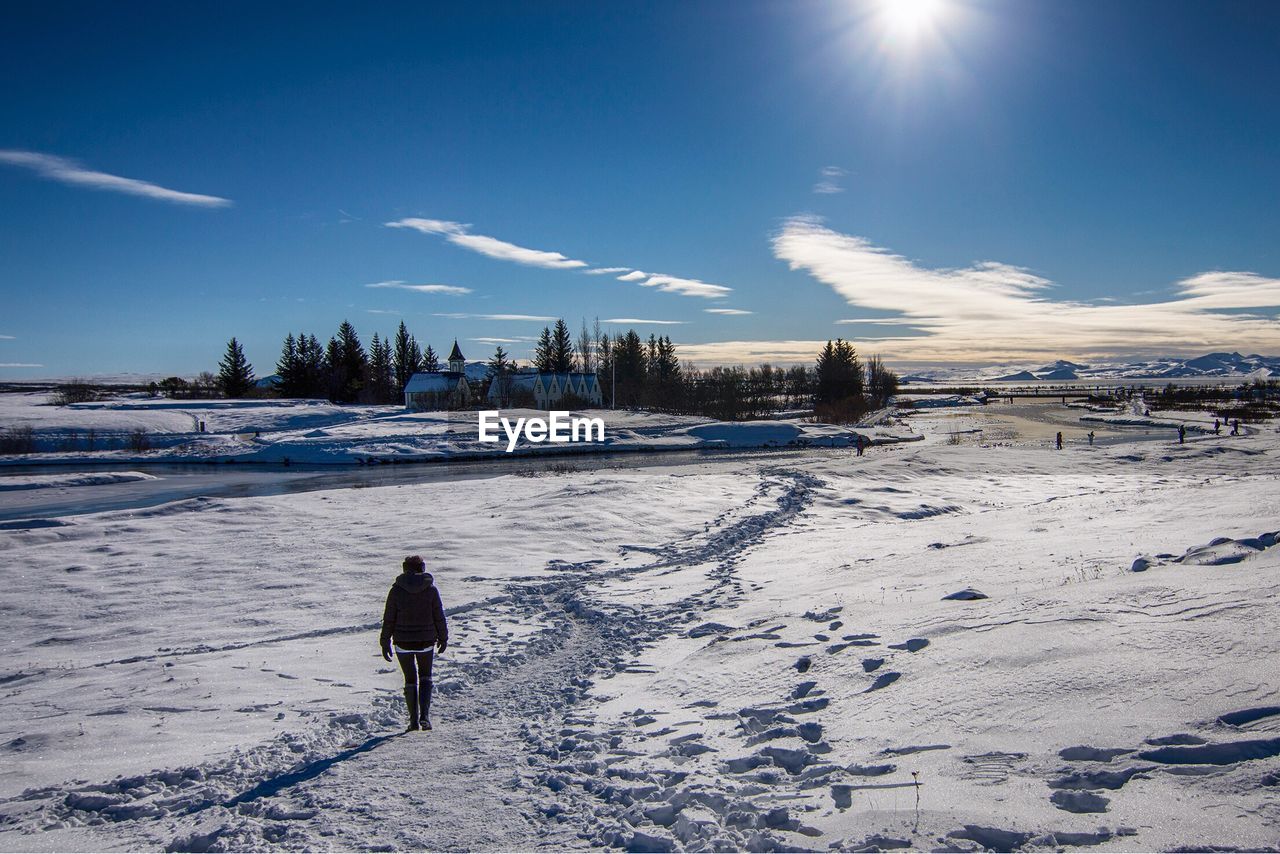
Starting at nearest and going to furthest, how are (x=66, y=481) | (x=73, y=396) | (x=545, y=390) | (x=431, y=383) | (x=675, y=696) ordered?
(x=675, y=696) → (x=66, y=481) → (x=431, y=383) → (x=73, y=396) → (x=545, y=390)

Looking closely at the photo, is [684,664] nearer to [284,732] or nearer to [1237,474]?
[284,732]

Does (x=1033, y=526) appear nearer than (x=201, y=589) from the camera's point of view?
No

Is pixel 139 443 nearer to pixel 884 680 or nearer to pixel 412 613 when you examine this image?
pixel 412 613

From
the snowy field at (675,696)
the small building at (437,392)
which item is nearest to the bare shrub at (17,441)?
the small building at (437,392)

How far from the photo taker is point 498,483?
27.5 metres

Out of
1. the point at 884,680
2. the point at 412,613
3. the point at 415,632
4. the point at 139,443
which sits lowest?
the point at 884,680

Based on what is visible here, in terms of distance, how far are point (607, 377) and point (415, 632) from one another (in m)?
98.8

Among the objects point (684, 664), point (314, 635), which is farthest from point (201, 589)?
point (684, 664)

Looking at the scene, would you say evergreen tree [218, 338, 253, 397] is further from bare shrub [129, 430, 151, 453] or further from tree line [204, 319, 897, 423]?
bare shrub [129, 430, 151, 453]

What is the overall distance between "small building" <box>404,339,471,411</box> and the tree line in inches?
442

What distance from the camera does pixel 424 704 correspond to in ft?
21.9

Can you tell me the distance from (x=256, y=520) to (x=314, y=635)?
10.2 metres

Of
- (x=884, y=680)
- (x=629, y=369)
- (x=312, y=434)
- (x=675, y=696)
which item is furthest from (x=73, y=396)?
(x=884, y=680)

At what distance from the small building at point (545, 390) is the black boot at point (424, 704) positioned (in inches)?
3206
